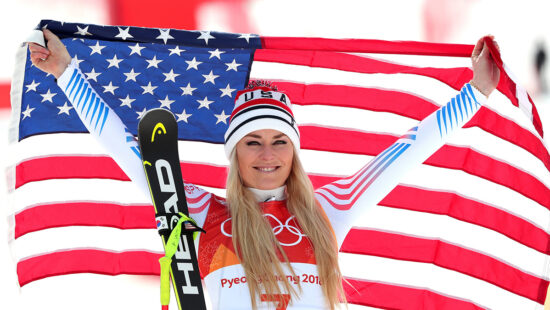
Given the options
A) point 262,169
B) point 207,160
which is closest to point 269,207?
point 262,169

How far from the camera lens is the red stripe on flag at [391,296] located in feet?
12.6

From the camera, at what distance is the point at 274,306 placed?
274cm

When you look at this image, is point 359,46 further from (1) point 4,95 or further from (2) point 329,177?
(1) point 4,95

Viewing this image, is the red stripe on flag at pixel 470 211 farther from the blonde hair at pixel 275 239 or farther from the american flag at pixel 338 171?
the blonde hair at pixel 275 239

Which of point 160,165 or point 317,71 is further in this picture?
point 317,71

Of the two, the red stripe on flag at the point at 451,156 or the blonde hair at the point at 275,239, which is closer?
the blonde hair at the point at 275,239

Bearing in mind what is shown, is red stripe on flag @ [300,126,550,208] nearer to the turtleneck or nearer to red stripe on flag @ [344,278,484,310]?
red stripe on flag @ [344,278,484,310]

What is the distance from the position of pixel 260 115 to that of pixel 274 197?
1.12 feet

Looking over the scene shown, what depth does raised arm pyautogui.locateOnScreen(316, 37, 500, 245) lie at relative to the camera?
3.08 m

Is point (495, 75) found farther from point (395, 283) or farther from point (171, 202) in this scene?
point (171, 202)

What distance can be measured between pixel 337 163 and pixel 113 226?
1.22 meters

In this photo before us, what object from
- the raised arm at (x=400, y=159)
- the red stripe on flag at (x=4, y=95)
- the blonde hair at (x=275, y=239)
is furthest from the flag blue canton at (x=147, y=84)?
the red stripe on flag at (x=4, y=95)

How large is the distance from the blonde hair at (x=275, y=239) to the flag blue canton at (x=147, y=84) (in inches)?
29.7

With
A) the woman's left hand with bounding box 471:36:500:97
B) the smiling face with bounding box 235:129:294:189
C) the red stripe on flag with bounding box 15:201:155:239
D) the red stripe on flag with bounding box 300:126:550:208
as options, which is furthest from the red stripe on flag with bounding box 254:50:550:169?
the red stripe on flag with bounding box 15:201:155:239
